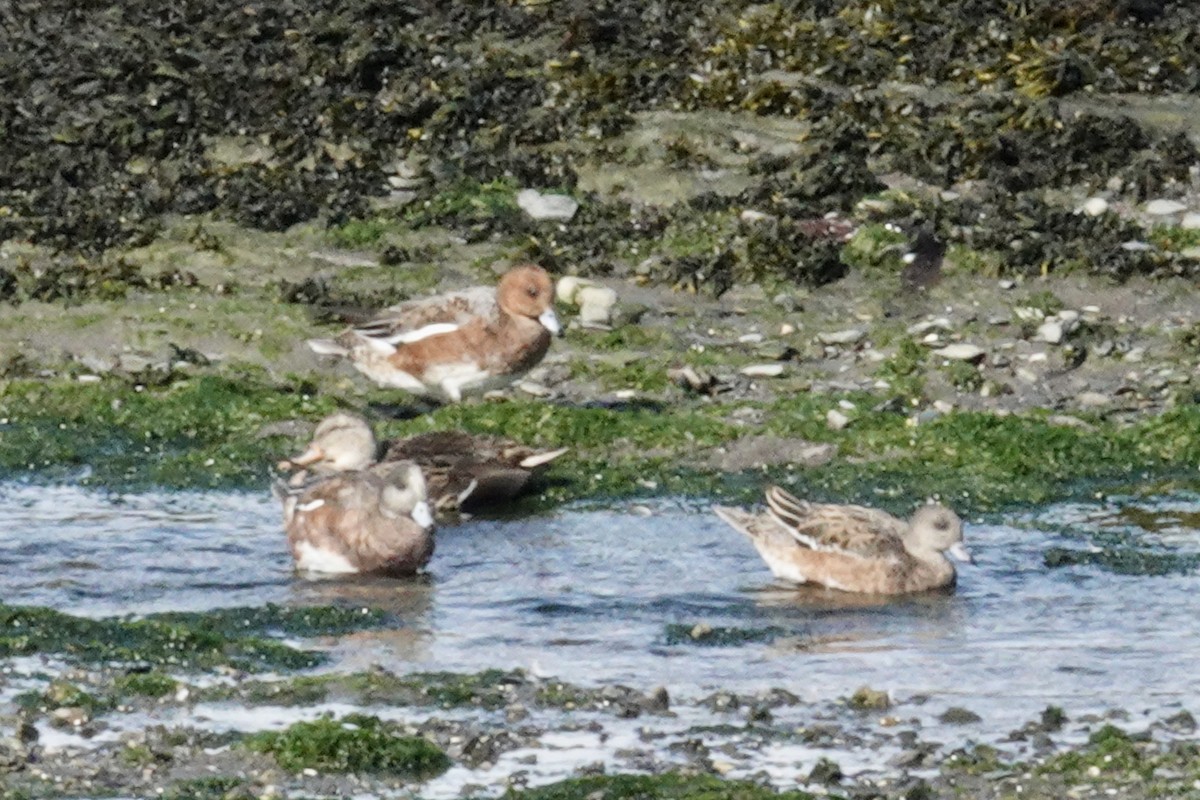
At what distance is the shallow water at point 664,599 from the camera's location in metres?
10.1

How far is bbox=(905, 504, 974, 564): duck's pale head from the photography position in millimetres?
11750

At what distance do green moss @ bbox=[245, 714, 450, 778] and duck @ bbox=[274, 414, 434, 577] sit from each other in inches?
126

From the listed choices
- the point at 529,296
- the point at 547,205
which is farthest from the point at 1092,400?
the point at 547,205

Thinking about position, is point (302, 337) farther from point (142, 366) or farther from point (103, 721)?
point (103, 721)

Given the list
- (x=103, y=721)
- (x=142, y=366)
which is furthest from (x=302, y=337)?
(x=103, y=721)

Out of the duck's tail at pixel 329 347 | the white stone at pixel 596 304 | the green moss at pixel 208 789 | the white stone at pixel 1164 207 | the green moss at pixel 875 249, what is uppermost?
the white stone at pixel 1164 207

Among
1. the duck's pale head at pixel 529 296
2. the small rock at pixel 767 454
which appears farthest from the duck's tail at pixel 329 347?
the small rock at pixel 767 454

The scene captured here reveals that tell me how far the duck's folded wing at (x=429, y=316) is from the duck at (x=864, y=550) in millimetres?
3432

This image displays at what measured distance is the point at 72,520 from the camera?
1289 centimetres

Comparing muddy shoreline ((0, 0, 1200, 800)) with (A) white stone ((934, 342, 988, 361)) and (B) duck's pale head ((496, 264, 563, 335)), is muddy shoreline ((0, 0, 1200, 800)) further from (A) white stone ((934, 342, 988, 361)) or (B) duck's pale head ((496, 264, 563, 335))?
(B) duck's pale head ((496, 264, 563, 335))

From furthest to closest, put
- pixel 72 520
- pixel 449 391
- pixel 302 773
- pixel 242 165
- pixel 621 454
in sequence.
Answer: pixel 242 165
pixel 449 391
pixel 621 454
pixel 72 520
pixel 302 773

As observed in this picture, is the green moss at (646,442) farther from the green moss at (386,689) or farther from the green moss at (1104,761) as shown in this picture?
the green moss at (1104,761)

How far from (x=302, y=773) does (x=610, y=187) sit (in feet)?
33.0

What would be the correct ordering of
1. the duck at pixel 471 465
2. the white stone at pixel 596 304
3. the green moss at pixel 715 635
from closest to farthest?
the green moss at pixel 715 635, the duck at pixel 471 465, the white stone at pixel 596 304
